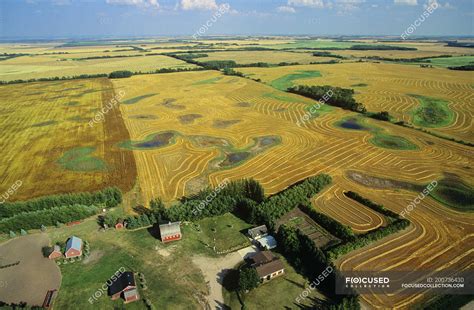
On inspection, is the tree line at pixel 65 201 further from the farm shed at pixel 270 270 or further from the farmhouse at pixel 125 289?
the farm shed at pixel 270 270

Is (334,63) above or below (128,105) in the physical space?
above

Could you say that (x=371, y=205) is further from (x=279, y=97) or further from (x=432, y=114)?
(x=279, y=97)

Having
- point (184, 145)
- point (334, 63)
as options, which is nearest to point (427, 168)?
point (184, 145)

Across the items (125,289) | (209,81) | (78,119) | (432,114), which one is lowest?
(125,289)

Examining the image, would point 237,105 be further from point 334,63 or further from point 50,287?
point 334,63

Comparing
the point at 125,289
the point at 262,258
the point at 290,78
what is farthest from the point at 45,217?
the point at 290,78
